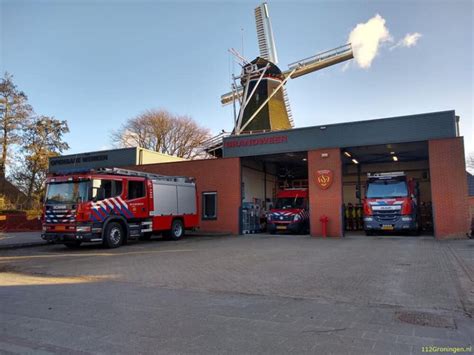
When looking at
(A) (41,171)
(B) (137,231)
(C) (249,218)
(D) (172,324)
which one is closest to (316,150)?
(C) (249,218)

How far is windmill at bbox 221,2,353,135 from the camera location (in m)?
31.9

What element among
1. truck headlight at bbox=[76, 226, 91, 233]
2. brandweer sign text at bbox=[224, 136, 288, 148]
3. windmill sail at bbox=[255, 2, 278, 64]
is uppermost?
windmill sail at bbox=[255, 2, 278, 64]

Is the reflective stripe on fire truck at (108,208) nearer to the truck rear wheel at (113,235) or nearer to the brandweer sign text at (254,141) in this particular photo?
the truck rear wheel at (113,235)

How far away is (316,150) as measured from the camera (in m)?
19.8

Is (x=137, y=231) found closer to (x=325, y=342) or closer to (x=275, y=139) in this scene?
(x=275, y=139)

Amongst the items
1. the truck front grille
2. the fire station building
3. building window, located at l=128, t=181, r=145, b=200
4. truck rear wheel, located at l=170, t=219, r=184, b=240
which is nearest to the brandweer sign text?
the fire station building

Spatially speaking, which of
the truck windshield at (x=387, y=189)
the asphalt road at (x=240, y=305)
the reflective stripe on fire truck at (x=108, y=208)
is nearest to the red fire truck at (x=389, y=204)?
the truck windshield at (x=387, y=189)

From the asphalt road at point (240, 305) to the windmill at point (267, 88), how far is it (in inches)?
855

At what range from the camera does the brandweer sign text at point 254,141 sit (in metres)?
20.6

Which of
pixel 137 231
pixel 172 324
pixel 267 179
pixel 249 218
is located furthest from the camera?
pixel 267 179

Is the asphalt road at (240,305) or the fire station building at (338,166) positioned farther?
the fire station building at (338,166)

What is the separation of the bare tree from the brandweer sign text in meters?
25.2

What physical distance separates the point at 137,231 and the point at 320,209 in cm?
877

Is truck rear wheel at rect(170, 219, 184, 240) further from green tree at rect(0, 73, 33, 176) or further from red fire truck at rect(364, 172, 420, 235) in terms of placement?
green tree at rect(0, 73, 33, 176)
